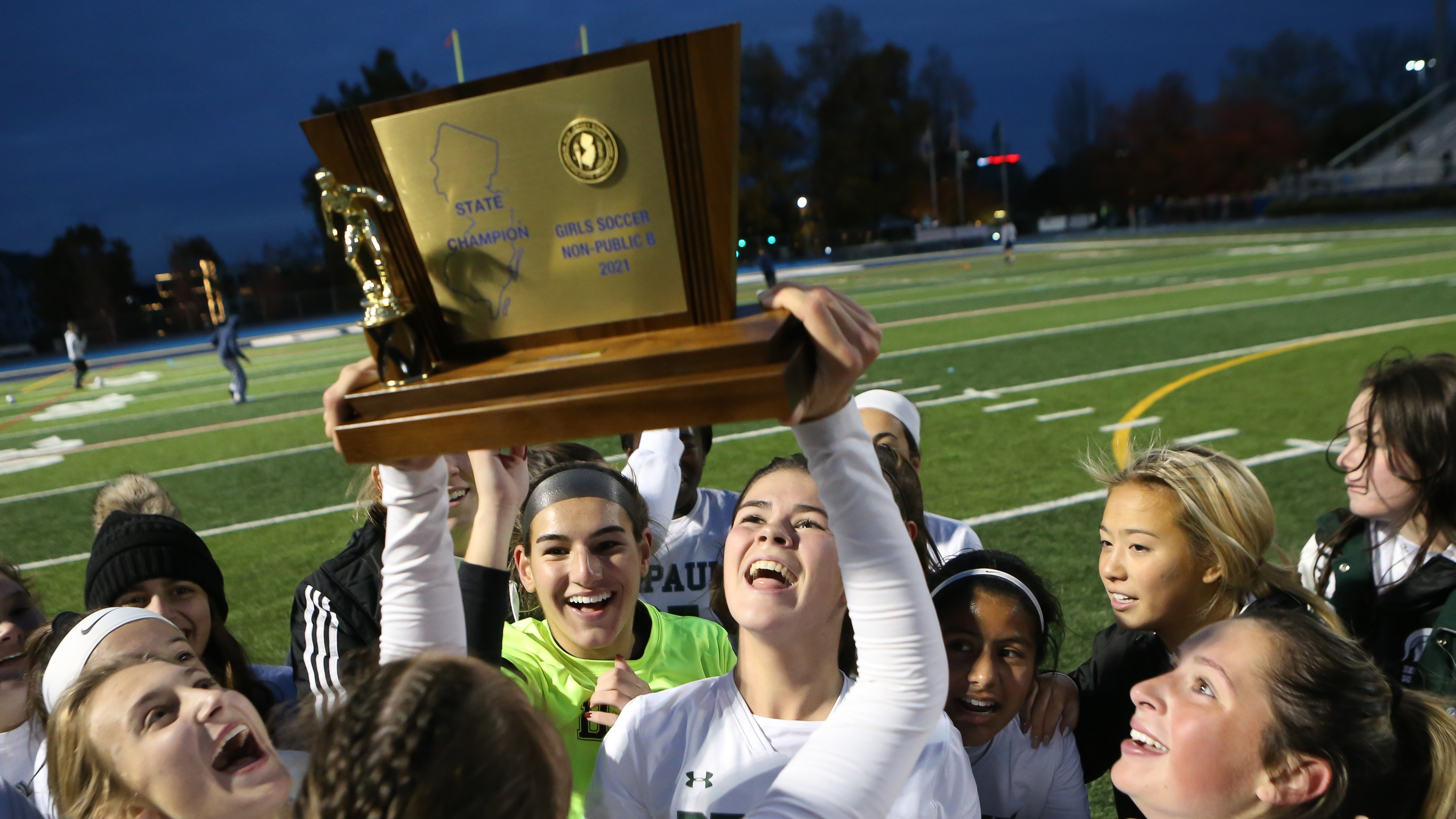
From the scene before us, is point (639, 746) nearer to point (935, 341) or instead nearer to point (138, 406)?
point (935, 341)

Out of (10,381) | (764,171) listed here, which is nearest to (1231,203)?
(764,171)

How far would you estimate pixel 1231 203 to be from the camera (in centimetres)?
5531

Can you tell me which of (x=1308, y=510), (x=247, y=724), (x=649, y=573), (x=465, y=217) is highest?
(x=465, y=217)

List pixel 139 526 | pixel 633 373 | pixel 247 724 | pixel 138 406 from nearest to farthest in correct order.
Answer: pixel 633 373, pixel 247 724, pixel 139 526, pixel 138 406

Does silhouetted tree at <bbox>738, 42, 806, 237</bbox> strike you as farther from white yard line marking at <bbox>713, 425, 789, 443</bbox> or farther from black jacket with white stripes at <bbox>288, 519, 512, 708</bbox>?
black jacket with white stripes at <bbox>288, 519, 512, 708</bbox>

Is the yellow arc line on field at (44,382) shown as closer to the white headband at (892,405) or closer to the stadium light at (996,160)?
the white headband at (892,405)

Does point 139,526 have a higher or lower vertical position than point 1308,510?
higher

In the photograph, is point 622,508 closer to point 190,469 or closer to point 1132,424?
point 1132,424

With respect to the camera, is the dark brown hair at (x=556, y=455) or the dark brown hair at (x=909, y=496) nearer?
the dark brown hair at (x=909, y=496)

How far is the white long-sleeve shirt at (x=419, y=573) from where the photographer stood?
1612 millimetres

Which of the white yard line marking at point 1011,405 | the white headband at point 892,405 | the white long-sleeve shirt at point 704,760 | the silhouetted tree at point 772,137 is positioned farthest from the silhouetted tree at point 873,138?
the white long-sleeve shirt at point 704,760

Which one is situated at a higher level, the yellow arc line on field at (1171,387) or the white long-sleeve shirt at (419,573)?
the white long-sleeve shirt at (419,573)

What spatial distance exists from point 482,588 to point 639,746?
1.57 feet

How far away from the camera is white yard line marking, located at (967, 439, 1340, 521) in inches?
289
